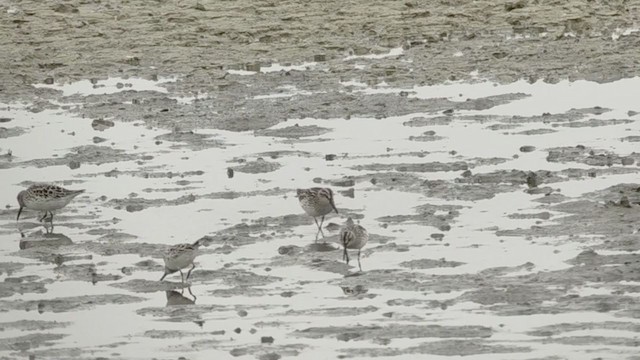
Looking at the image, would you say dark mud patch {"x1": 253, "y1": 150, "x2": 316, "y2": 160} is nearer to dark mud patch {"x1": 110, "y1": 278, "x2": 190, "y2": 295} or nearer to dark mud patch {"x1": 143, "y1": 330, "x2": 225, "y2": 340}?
dark mud patch {"x1": 110, "y1": 278, "x2": 190, "y2": 295}

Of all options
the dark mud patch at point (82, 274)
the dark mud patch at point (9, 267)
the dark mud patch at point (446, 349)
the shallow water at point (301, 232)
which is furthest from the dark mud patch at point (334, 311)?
the dark mud patch at point (9, 267)

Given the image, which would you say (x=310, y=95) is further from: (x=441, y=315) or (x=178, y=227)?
(x=441, y=315)

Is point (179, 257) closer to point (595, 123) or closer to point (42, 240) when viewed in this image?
point (42, 240)

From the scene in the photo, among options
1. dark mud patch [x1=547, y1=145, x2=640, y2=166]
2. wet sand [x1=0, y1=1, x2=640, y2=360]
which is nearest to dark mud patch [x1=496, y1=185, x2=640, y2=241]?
wet sand [x1=0, y1=1, x2=640, y2=360]

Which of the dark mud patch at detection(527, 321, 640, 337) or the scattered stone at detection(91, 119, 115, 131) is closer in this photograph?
the dark mud patch at detection(527, 321, 640, 337)

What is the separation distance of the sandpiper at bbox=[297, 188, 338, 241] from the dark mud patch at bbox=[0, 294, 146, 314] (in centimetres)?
262

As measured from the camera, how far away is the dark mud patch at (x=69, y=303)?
14.6 meters

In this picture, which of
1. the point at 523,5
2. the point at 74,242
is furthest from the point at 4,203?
the point at 523,5

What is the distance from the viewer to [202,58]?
26.4m

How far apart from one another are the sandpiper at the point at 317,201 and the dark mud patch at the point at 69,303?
103 inches

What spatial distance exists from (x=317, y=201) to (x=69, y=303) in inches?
125

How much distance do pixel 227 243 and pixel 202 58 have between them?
33.3ft

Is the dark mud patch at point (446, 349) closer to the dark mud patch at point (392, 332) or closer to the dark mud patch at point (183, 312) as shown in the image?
the dark mud patch at point (392, 332)

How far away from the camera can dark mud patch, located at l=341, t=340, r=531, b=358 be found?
12.7 m
